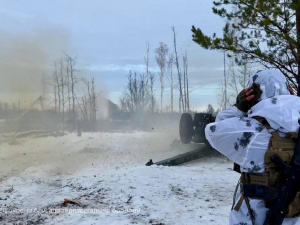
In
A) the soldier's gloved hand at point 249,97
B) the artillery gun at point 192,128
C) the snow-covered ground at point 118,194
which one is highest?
the soldier's gloved hand at point 249,97

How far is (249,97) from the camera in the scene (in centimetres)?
232

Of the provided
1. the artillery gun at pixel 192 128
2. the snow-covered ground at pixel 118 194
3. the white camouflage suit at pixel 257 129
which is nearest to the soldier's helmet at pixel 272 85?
the white camouflage suit at pixel 257 129

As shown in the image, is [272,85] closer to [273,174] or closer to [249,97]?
[249,97]

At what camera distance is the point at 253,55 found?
7.51 metres

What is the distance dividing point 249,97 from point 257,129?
0.23m

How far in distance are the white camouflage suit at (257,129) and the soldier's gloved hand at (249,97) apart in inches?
1.4

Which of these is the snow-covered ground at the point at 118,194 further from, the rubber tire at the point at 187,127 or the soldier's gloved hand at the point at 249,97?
the soldier's gloved hand at the point at 249,97

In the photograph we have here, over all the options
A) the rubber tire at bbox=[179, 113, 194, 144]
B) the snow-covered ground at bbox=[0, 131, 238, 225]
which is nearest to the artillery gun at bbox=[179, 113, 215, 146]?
the rubber tire at bbox=[179, 113, 194, 144]

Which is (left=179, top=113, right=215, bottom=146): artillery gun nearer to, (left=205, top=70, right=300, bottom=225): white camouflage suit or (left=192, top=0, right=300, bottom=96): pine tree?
(left=192, top=0, right=300, bottom=96): pine tree

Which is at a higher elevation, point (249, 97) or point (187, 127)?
point (249, 97)

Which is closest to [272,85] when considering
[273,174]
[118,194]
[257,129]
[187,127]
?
[257,129]

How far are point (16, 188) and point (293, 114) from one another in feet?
22.8

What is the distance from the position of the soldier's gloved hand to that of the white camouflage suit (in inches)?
1.4

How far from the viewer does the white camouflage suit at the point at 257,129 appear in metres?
2.18
